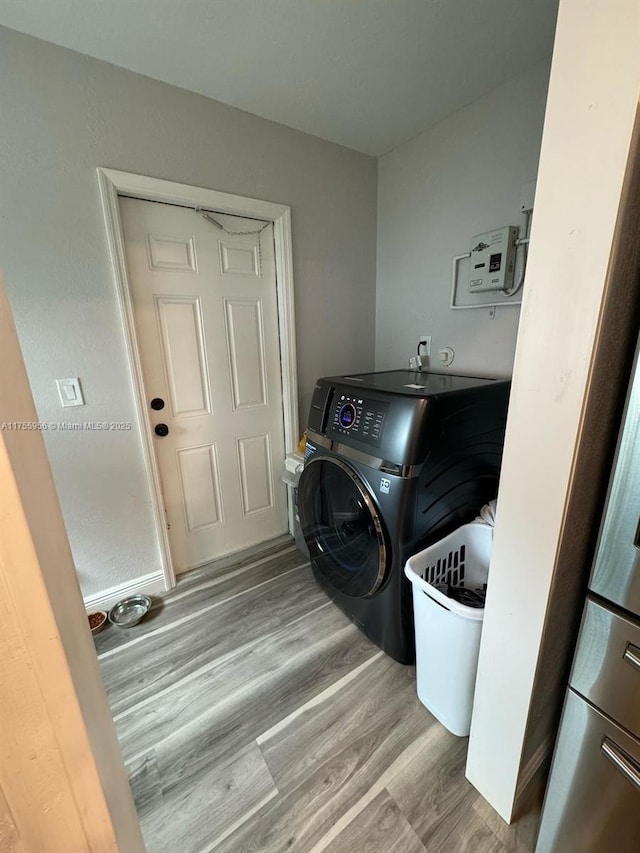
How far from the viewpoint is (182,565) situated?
2.05 metres

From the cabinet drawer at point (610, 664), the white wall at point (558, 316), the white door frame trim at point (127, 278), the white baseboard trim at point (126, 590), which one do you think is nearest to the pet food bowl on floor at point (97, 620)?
the white baseboard trim at point (126, 590)

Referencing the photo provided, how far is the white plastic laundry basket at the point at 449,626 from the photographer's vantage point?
107cm

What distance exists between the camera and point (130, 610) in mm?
1800

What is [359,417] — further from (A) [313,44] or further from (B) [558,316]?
(A) [313,44]

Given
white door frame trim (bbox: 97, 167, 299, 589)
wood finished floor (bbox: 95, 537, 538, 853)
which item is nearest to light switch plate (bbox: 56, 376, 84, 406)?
white door frame trim (bbox: 97, 167, 299, 589)

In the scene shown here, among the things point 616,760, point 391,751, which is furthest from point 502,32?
point 391,751

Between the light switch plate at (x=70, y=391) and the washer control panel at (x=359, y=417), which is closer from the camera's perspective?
the washer control panel at (x=359, y=417)

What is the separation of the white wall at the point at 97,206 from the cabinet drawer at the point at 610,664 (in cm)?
180

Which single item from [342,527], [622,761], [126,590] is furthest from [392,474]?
[126,590]

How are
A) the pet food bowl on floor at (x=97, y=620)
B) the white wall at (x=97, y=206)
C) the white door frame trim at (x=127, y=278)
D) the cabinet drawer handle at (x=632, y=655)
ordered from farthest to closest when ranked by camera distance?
the pet food bowl on floor at (x=97, y=620) → the white door frame trim at (x=127, y=278) → the white wall at (x=97, y=206) → the cabinet drawer handle at (x=632, y=655)

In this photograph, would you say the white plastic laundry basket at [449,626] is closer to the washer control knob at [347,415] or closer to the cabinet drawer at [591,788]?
the cabinet drawer at [591,788]

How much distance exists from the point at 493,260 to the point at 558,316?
1.18m

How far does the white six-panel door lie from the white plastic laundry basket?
4.09 feet

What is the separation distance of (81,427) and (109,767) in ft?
4.58
